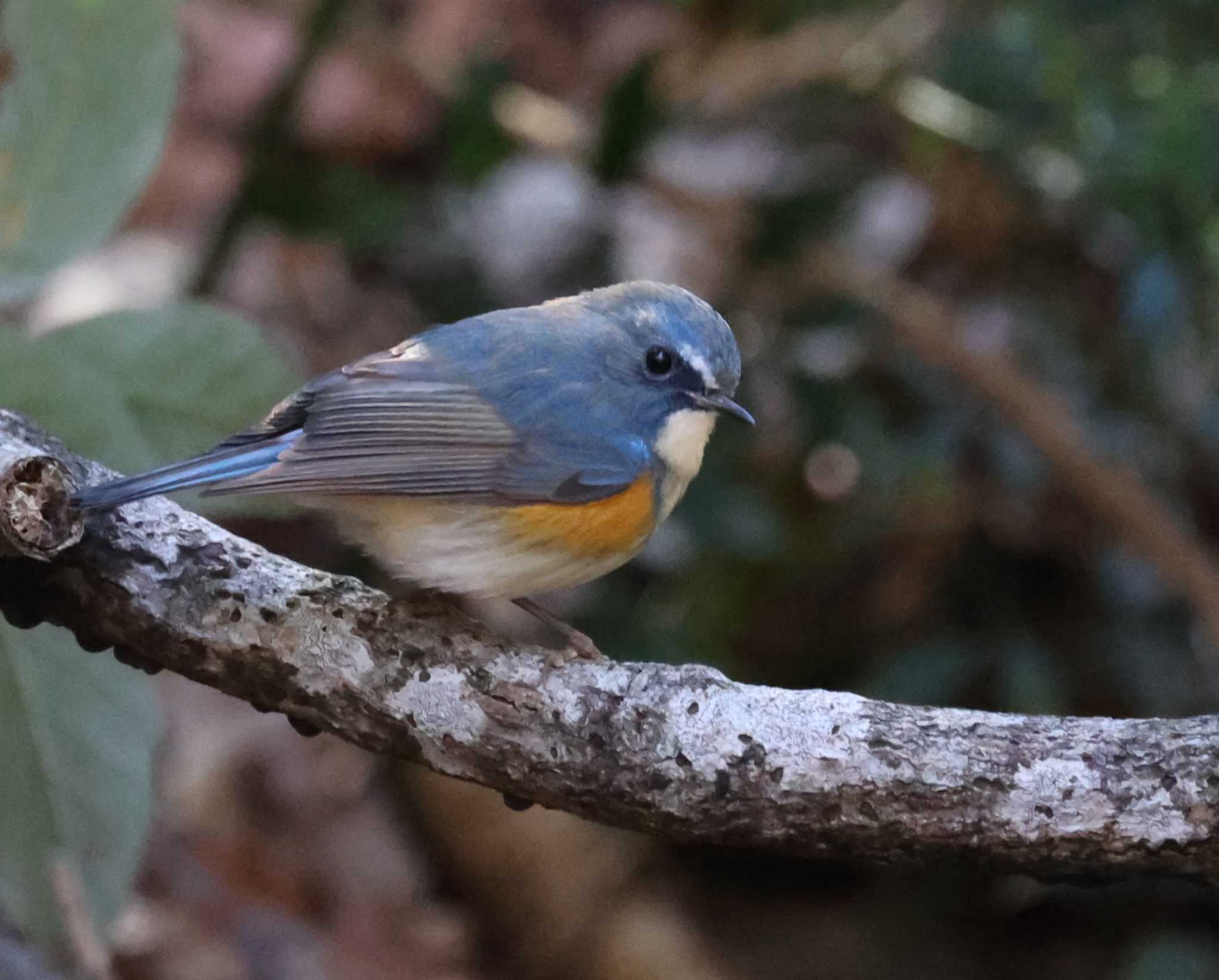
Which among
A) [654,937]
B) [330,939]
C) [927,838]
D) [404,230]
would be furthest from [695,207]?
[927,838]

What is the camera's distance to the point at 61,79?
250 centimetres

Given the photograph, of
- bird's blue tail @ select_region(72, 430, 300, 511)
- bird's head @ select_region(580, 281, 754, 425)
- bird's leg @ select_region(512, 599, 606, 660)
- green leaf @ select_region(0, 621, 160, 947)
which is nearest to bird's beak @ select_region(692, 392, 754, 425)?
bird's head @ select_region(580, 281, 754, 425)

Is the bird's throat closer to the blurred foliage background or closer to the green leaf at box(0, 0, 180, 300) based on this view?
the blurred foliage background

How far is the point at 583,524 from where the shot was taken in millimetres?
2127

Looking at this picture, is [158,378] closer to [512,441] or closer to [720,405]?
[512,441]

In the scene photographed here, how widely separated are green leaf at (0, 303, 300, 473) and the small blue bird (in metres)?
0.38

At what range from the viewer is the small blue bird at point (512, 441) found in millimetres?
2088

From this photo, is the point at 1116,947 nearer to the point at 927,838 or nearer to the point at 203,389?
the point at 927,838

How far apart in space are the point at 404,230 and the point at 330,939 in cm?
212

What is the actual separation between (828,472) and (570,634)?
2.60 m

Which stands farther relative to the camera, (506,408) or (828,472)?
(828,472)

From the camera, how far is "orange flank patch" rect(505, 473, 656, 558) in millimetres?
2117

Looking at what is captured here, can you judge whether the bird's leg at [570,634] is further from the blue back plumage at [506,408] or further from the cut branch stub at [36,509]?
the cut branch stub at [36,509]

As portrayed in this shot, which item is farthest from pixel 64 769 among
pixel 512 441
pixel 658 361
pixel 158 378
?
pixel 658 361
